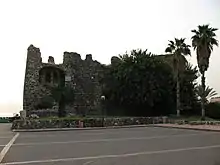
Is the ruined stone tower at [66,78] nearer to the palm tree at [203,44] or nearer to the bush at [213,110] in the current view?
the bush at [213,110]

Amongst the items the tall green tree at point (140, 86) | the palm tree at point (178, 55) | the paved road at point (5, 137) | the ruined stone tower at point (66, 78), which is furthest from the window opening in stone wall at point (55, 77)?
the paved road at point (5, 137)

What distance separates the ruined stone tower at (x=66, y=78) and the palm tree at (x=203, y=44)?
19.1 m

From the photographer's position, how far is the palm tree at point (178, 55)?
147 feet

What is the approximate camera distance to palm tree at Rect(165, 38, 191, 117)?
44.7 m

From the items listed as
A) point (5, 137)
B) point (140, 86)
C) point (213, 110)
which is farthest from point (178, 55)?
point (5, 137)

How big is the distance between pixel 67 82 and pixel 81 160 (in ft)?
143

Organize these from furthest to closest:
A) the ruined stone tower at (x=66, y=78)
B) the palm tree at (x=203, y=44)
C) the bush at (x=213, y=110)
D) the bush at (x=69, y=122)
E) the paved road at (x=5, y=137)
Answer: the ruined stone tower at (x=66, y=78)
the bush at (x=213, y=110)
the palm tree at (x=203, y=44)
the bush at (x=69, y=122)
the paved road at (x=5, y=137)

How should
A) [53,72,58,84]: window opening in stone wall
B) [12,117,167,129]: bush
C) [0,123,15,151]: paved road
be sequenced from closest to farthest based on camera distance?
[0,123,15,151]: paved road
[12,117,167,129]: bush
[53,72,58,84]: window opening in stone wall

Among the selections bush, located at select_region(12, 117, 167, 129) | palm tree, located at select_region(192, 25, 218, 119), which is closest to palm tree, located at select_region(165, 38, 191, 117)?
palm tree, located at select_region(192, 25, 218, 119)

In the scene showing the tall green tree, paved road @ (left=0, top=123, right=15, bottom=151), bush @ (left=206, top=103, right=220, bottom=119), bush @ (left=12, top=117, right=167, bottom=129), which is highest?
the tall green tree

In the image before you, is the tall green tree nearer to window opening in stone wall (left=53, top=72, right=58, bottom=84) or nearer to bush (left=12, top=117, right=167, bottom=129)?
window opening in stone wall (left=53, top=72, right=58, bottom=84)

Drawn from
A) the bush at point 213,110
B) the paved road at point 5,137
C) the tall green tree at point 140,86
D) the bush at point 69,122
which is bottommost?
the paved road at point 5,137

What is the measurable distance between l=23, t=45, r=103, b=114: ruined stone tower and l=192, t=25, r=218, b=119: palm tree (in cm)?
1911

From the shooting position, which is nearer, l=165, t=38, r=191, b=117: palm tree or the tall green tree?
l=165, t=38, r=191, b=117: palm tree
